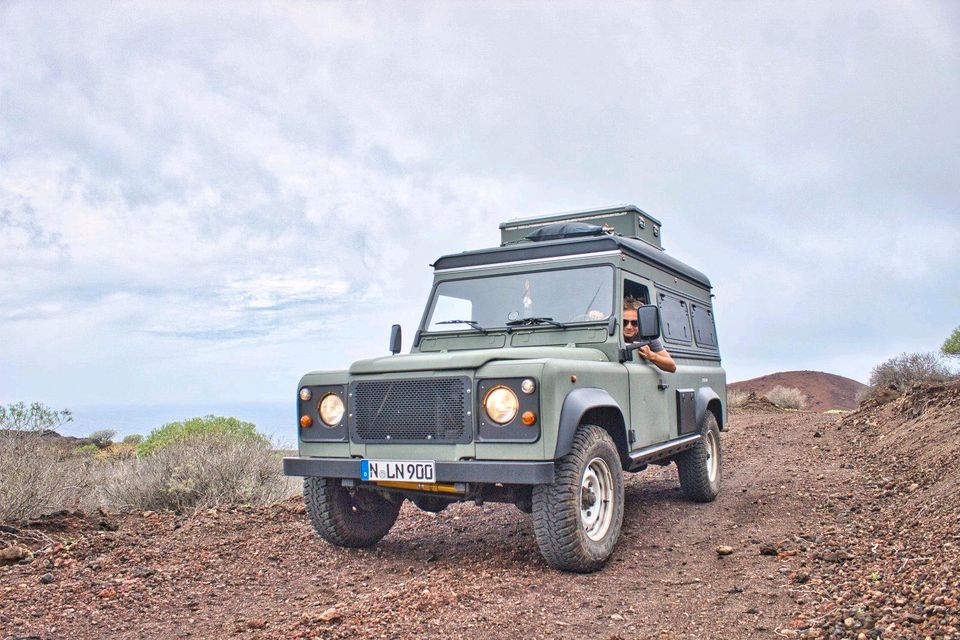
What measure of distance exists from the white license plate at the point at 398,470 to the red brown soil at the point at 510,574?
0.68m

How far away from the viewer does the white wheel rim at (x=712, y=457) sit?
27.9 feet

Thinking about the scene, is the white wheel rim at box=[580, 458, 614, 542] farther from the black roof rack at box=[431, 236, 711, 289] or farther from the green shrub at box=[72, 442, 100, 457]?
the green shrub at box=[72, 442, 100, 457]

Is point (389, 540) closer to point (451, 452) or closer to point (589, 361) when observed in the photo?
point (451, 452)

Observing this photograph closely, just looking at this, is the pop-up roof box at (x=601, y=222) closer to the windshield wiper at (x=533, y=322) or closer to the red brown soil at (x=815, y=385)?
the windshield wiper at (x=533, y=322)

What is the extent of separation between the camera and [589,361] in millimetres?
5805

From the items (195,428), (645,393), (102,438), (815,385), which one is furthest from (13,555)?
(815,385)

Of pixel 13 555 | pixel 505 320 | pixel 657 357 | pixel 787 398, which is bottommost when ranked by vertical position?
pixel 13 555

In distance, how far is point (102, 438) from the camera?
23.0 m

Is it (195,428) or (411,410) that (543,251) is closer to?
(411,410)

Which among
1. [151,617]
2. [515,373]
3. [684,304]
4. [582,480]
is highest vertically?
[684,304]

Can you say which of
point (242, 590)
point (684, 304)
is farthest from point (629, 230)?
point (242, 590)

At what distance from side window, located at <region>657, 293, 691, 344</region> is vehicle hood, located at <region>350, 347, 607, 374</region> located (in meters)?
1.92

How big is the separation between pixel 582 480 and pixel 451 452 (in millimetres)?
901

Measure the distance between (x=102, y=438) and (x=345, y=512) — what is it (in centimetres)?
1969
